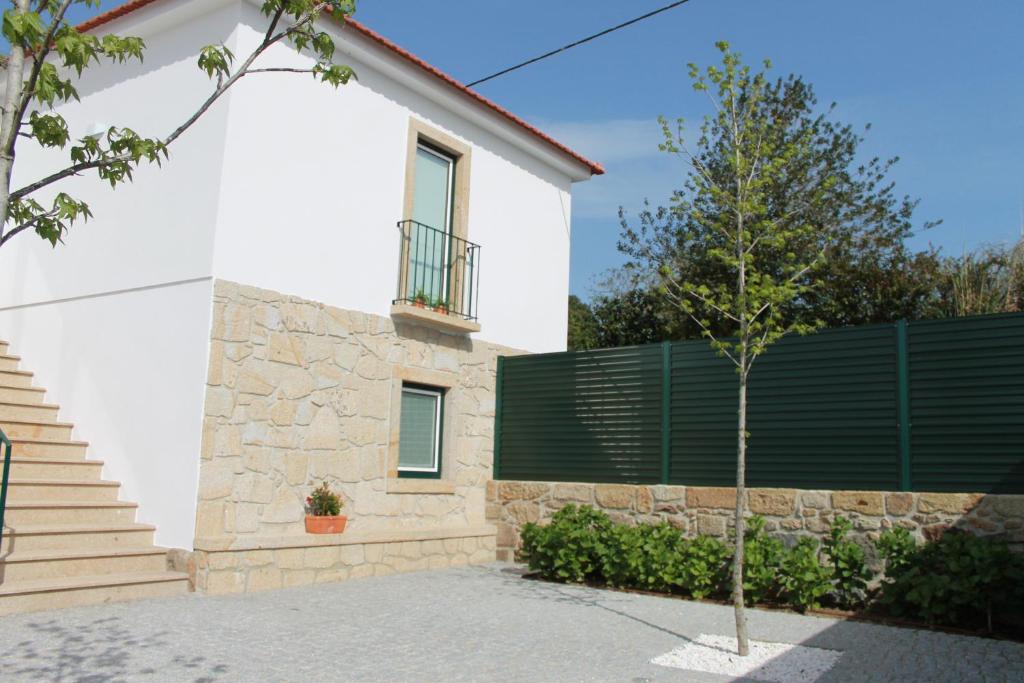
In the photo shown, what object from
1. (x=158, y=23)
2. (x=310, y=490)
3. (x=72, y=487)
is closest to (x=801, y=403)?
(x=310, y=490)

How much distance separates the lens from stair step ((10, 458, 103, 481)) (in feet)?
26.0

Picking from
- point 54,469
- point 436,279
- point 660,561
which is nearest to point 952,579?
point 660,561

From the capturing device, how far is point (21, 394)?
8.98 meters

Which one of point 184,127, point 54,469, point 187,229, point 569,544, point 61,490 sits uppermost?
point 187,229

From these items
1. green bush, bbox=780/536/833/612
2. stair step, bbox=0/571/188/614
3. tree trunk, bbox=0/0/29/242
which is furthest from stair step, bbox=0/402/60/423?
green bush, bbox=780/536/833/612

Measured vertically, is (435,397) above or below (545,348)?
below

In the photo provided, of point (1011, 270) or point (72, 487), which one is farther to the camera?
point (1011, 270)

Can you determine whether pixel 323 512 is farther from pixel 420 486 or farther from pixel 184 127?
pixel 184 127

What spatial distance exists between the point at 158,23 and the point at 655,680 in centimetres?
772

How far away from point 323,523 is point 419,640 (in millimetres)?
2789

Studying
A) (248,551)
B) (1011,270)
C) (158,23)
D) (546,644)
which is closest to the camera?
(546,644)

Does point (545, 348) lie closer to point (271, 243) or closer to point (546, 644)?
point (271, 243)

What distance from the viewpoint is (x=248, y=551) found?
7.90 m

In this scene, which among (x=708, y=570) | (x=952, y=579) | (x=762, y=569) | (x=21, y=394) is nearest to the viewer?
(x=952, y=579)
